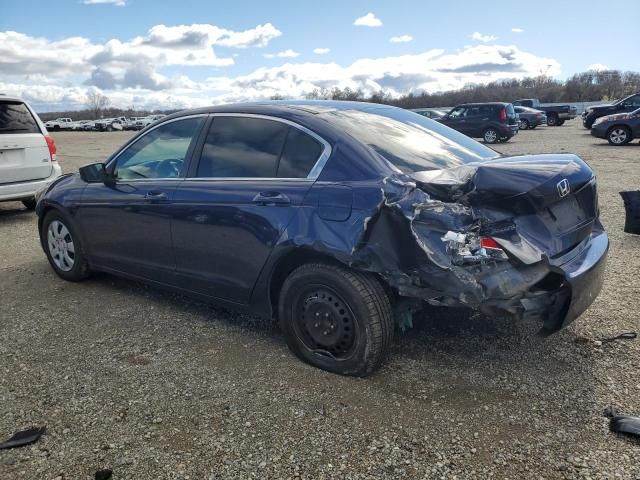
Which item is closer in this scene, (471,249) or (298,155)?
(471,249)

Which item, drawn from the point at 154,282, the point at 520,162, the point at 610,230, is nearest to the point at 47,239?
the point at 154,282

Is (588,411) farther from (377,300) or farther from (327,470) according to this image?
(327,470)

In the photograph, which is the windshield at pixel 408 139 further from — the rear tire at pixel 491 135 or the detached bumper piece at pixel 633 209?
the rear tire at pixel 491 135

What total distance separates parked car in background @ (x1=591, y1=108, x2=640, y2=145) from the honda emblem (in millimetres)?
16626

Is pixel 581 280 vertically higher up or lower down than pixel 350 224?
lower down

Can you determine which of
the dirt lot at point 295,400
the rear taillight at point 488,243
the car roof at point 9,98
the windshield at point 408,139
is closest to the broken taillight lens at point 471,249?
the rear taillight at point 488,243

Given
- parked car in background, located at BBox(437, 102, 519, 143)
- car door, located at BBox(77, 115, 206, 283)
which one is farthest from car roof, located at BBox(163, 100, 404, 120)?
parked car in background, located at BBox(437, 102, 519, 143)

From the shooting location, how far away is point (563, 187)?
2941mm

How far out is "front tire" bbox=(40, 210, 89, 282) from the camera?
4.82m

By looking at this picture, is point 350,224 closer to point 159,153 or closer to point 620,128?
point 159,153

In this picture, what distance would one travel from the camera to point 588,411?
2711mm

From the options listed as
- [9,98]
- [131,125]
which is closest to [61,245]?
[9,98]

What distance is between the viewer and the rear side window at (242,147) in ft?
11.1

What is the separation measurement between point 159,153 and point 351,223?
1.98 meters
